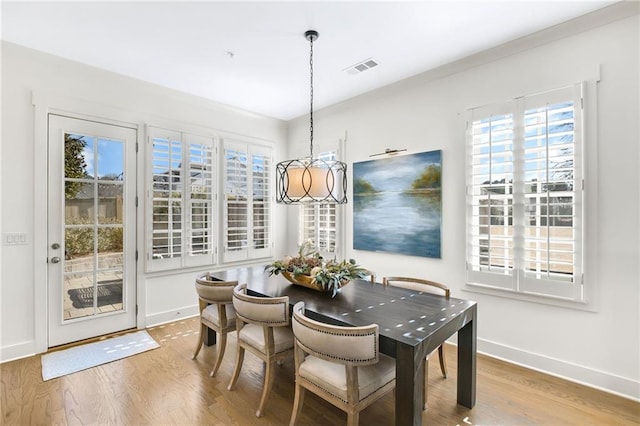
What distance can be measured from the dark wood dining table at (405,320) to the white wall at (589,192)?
1.00 meters

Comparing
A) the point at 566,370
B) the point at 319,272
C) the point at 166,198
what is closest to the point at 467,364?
the point at 566,370

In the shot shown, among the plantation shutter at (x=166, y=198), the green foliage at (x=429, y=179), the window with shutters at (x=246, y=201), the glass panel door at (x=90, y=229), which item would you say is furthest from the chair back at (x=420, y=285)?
the glass panel door at (x=90, y=229)

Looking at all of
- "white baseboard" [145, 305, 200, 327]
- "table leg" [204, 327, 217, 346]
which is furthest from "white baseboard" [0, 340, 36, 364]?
"table leg" [204, 327, 217, 346]

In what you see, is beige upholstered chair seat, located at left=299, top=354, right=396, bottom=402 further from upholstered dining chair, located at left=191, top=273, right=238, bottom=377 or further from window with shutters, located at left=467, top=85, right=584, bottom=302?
window with shutters, located at left=467, top=85, right=584, bottom=302

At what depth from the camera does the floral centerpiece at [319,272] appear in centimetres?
235

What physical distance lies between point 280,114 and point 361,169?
5.74ft

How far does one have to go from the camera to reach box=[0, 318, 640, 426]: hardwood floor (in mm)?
2094

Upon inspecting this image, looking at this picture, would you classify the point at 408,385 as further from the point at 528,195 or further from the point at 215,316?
the point at 528,195

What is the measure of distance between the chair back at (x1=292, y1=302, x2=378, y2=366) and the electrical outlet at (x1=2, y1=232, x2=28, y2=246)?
3.12 m

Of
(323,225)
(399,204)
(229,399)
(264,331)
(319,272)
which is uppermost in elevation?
(399,204)

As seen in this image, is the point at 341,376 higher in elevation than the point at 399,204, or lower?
lower

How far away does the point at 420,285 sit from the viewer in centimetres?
268

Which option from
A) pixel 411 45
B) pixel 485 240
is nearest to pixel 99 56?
pixel 411 45

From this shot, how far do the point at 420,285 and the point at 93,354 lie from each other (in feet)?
10.6
